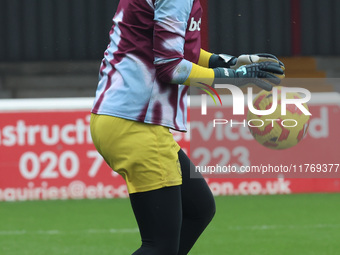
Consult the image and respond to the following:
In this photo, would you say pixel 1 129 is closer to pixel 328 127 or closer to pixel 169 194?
pixel 328 127

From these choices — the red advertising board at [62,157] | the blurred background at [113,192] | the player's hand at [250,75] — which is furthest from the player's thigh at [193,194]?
the red advertising board at [62,157]

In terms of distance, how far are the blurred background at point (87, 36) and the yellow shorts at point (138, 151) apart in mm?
10176

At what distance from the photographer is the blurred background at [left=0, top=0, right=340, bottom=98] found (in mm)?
13273

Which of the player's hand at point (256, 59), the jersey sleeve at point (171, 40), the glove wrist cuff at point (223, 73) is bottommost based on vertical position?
the player's hand at point (256, 59)

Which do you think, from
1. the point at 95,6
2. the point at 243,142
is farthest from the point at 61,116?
the point at 95,6

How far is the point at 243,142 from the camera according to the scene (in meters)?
7.71

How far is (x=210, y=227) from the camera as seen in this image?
6230 millimetres

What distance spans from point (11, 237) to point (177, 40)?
3458mm

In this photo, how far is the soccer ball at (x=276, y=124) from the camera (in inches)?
141

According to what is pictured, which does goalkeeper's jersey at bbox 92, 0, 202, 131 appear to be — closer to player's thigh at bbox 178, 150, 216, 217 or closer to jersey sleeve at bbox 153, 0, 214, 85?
jersey sleeve at bbox 153, 0, 214, 85

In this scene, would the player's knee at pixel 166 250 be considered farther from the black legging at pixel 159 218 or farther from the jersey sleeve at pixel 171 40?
the jersey sleeve at pixel 171 40

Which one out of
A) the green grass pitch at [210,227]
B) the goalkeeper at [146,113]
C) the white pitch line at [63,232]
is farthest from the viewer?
the white pitch line at [63,232]

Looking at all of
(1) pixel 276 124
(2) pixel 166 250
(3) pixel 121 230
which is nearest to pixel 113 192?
(3) pixel 121 230

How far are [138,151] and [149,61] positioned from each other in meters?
0.33
